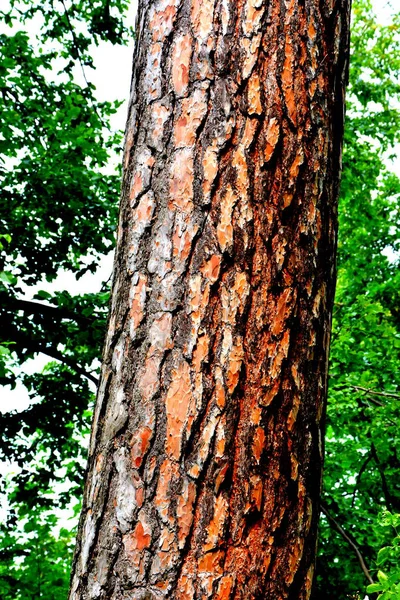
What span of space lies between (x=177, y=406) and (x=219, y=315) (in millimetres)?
155

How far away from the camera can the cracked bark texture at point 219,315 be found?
34.5 inches

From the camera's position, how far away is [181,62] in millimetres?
1088

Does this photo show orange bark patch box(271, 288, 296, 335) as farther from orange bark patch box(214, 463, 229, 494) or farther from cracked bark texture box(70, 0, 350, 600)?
orange bark patch box(214, 463, 229, 494)

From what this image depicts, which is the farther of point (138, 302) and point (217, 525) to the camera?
point (138, 302)

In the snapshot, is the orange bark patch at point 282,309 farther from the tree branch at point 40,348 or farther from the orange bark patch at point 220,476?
the tree branch at point 40,348

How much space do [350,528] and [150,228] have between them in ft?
23.2

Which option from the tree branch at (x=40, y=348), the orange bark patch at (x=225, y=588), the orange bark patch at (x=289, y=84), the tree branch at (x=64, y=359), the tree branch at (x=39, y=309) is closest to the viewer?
the orange bark patch at (x=225, y=588)

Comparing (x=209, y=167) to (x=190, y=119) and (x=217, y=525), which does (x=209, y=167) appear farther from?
(x=217, y=525)

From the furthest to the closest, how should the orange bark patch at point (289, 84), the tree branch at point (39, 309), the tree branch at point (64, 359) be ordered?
the tree branch at point (64, 359), the tree branch at point (39, 309), the orange bark patch at point (289, 84)

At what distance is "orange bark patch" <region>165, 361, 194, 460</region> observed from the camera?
2.96 feet

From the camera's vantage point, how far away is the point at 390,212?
11938mm

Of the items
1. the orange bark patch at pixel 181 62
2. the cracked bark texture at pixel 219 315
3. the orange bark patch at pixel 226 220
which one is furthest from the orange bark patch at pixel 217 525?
the orange bark patch at pixel 181 62

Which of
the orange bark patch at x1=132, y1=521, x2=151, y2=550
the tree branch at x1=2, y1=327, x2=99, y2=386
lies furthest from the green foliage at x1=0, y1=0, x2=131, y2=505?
the orange bark patch at x1=132, y1=521, x2=151, y2=550

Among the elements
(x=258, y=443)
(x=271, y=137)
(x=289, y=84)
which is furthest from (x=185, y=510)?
(x=289, y=84)
